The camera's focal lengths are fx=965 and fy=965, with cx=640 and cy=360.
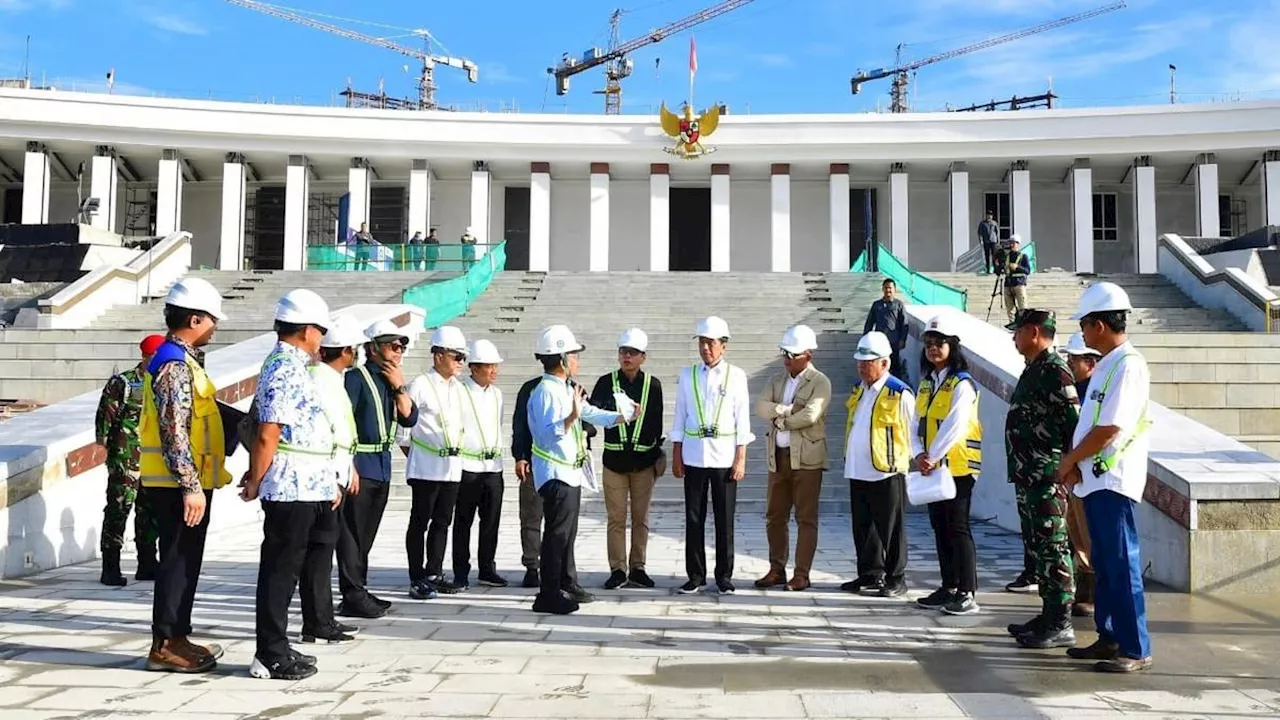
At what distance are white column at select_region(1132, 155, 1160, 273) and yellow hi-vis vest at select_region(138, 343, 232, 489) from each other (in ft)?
101

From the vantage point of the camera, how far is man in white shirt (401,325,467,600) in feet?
21.9

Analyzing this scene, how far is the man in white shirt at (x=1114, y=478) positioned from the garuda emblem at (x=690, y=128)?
2613cm

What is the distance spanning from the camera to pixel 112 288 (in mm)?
18156

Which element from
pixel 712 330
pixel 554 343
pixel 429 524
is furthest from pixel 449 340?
pixel 712 330

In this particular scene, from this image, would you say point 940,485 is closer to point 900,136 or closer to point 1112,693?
point 1112,693

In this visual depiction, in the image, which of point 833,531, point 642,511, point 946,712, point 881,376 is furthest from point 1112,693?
point 833,531

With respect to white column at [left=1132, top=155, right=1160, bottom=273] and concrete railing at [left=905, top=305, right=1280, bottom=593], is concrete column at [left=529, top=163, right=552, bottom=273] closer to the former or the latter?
white column at [left=1132, top=155, right=1160, bottom=273]

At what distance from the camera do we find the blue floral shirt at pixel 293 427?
4594 mm

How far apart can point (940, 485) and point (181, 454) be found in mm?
4391

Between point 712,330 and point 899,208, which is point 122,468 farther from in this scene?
point 899,208

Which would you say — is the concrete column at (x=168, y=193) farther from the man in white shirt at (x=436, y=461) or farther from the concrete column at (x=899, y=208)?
the man in white shirt at (x=436, y=461)

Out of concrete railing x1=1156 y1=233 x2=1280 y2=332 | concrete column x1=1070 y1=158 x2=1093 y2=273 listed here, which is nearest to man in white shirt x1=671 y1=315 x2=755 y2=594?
concrete railing x1=1156 y1=233 x2=1280 y2=332

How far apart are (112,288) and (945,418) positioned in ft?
55.5

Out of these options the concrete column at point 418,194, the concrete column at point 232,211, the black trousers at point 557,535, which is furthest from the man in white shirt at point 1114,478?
the concrete column at point 232,211
